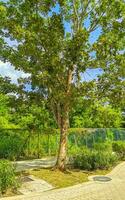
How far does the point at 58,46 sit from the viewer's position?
16859mm

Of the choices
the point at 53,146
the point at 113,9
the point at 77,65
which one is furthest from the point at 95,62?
the point at 53,146

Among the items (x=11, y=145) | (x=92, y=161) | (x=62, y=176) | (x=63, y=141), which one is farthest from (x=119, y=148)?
(x=62, y=176)

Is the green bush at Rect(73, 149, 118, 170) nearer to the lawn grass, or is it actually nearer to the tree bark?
the lawn grass

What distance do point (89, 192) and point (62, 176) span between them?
298 centimetres

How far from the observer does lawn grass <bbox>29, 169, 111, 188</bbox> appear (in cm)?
1477

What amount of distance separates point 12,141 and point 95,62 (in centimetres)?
819

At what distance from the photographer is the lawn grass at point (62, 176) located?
48.4ft

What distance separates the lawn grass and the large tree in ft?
2.27

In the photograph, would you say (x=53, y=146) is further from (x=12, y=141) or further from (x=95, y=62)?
(x=95, y=62)

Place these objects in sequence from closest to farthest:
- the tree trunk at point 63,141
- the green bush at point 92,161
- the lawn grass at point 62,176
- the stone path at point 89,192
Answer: the stone path at point 89,192, the lawn grass at point 62,176, the tree trunk at point 63,141, the green bush at point 92,161

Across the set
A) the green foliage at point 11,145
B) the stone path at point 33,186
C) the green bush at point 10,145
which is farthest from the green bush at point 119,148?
the stone path at point 33,186

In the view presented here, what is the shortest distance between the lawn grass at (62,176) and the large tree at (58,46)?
2.27 feet

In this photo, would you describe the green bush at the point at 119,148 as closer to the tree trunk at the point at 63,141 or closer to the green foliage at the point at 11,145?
the green foliage at the point at 11,145

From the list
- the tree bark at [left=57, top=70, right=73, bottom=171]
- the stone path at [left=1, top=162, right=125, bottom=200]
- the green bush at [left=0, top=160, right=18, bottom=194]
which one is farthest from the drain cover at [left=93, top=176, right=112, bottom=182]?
the green bush at [left=0, top=160, right=18, bottom=194]
